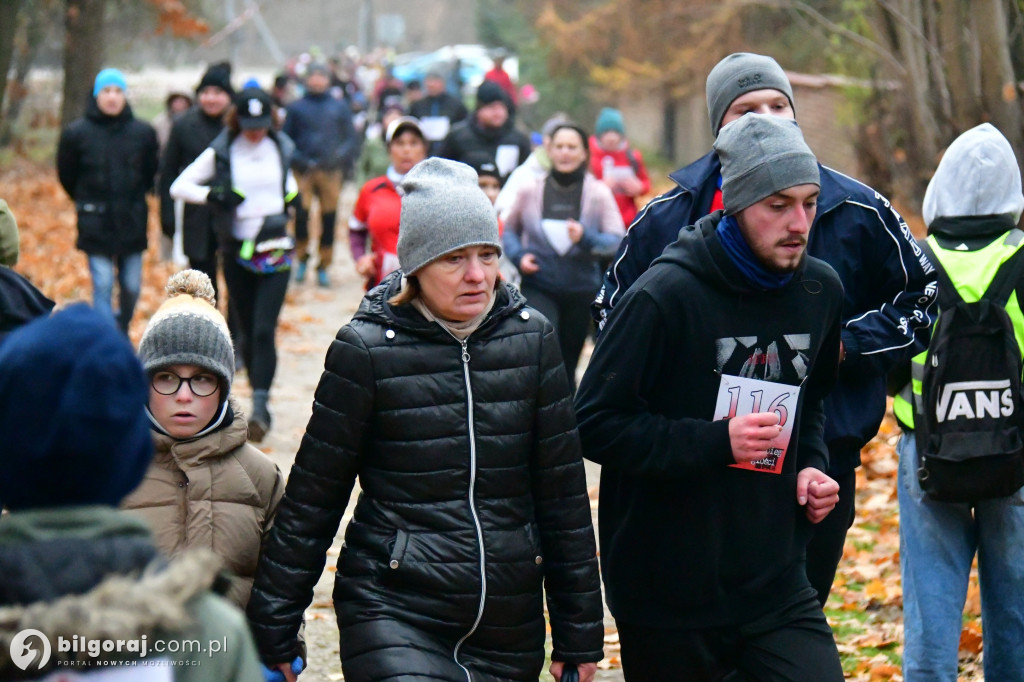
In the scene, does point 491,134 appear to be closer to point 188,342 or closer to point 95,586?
point 188,342

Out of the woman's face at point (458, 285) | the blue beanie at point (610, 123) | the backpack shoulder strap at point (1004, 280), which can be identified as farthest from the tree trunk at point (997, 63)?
the woman's face at point (458, 285)

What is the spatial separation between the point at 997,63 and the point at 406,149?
13.1ft

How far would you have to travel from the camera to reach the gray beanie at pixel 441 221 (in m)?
4.07

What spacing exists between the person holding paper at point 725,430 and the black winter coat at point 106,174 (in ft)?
28.2

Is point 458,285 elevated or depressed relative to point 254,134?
depressed

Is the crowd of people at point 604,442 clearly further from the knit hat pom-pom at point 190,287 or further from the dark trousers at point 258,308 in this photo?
the dark trousers at point 258,308

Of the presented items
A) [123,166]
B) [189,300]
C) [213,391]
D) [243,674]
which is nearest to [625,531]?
[213,391]

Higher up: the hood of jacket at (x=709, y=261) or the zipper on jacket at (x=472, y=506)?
the hood of jacket at (x=709, y=261)

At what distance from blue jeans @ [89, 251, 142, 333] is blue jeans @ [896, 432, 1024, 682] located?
8.50m

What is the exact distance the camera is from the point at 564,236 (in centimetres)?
908

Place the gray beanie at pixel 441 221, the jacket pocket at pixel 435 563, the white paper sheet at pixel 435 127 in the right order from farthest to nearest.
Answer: the white paper sheet at pixel 435 127
the gray beanie at pixel 441 221
the jacket pocket at pixel 435 563

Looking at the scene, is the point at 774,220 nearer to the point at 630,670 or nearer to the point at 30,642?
the point at 630,670

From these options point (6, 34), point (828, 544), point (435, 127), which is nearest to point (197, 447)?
point (828, 544)

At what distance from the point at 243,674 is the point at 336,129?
15169 millimetres
